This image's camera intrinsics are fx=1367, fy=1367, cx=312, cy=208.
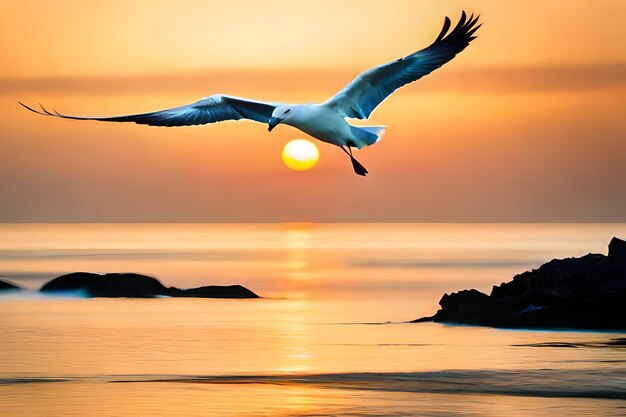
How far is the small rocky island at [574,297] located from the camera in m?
29.3

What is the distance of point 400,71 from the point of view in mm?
20438

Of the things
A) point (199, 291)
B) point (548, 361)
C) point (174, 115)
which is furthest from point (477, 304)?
point (199, 291)

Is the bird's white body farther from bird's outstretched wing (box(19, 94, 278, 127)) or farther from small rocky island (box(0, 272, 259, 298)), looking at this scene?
small rocky island (box(0, 272, 259, 298))

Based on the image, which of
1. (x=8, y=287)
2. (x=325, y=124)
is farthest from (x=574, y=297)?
(x=8, y=287)

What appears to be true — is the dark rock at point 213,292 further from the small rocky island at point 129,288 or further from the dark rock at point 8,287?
the dark rock at point 8,287

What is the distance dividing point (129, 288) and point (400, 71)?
25630mm

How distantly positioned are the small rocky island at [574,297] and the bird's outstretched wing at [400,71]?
9843 mm

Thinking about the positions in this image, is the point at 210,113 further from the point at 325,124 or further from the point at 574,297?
the point at 574,297

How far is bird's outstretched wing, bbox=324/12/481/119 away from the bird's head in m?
0.62

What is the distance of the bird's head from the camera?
20044 mm

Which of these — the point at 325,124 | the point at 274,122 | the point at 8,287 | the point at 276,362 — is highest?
the point at 325,124

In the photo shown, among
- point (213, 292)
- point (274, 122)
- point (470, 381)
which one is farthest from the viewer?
point (213, 292)

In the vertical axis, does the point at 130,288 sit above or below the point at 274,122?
below

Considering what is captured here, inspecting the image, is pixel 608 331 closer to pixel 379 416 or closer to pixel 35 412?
pixel 379 416
